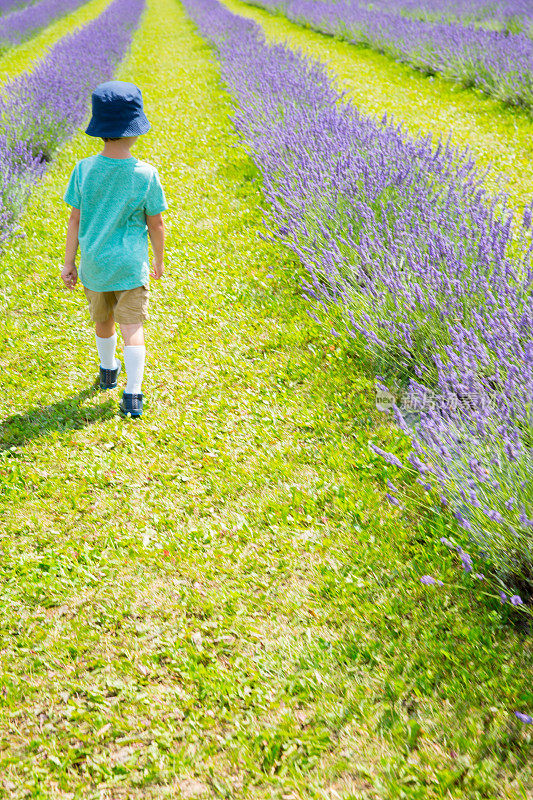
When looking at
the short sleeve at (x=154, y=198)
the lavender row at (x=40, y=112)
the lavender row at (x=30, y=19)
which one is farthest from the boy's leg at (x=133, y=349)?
the lavender row at (x=30, y=19)

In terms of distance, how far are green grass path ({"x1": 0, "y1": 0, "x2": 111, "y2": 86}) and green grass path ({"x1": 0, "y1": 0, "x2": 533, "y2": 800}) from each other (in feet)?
29.1

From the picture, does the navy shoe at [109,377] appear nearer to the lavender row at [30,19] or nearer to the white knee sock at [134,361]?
the white knee sock at [134,361]

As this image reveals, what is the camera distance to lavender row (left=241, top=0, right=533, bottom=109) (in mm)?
8195

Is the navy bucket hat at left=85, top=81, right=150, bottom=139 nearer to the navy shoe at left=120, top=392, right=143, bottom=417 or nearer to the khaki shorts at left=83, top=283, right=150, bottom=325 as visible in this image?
the khaki shorts at left=83, top=283, right=150, bottom=325

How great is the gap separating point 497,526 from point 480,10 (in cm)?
1433

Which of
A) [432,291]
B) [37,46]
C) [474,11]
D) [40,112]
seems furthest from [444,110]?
[37,46]

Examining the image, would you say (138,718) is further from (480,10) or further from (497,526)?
(480,10)

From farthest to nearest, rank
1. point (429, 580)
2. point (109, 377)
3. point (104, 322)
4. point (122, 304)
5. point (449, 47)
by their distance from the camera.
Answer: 1. point (449, 47)
2. point (109, 377)
3. point (104, 322)
4. point (122, 304)
5. point (429, 580)

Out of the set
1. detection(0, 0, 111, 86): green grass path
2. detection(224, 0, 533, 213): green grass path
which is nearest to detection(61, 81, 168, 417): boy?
detection(224, 0, 533, 213): green grass path

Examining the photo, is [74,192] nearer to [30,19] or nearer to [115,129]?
[115,129]

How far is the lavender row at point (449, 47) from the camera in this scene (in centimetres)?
820

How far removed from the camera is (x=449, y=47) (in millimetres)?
10031

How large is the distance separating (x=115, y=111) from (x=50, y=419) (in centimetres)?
169

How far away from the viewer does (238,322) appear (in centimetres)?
411
